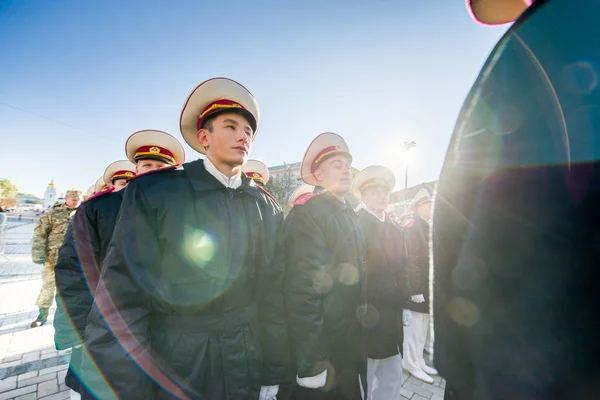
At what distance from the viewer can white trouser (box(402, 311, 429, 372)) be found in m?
4.14

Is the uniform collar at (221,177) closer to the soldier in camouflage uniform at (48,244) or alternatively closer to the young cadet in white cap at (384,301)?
the young cadet in white cap at (384,301)

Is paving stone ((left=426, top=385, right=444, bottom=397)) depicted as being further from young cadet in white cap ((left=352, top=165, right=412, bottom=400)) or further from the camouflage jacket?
the camouflage jacket

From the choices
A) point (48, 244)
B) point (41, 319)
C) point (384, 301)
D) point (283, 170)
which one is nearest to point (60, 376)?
point (41, 319)

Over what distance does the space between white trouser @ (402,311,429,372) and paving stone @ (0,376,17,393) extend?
18.4 feet

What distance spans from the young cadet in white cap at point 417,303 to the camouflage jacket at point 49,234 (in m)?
6.83

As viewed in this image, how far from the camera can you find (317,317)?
2.06m

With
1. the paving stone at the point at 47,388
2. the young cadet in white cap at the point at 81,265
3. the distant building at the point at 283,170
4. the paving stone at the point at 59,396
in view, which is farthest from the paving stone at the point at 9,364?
the distant building at the point at 283,170

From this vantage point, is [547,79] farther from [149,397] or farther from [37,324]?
[37,324]

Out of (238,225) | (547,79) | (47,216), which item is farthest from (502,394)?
(47,216)

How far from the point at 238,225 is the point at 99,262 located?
1781mm

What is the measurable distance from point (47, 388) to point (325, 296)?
399 centimetres

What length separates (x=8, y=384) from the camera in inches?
129

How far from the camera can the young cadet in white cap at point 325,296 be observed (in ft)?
6.61

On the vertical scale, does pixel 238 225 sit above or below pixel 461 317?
above
